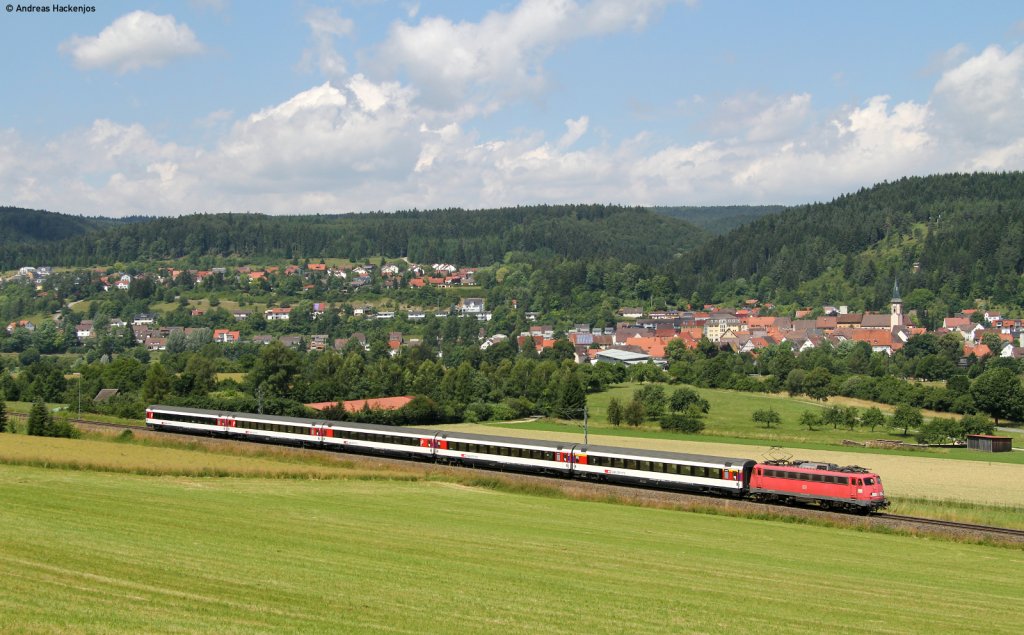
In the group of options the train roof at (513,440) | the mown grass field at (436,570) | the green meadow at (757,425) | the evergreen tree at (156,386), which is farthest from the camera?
the evergreen tree at (156,386)

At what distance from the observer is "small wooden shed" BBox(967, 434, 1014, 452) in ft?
284

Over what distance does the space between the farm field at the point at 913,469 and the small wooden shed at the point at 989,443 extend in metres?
10.6

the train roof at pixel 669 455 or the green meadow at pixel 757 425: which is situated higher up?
the train roof at pixel 669 455

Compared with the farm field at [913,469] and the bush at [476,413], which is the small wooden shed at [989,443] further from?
the bush at [476,413]

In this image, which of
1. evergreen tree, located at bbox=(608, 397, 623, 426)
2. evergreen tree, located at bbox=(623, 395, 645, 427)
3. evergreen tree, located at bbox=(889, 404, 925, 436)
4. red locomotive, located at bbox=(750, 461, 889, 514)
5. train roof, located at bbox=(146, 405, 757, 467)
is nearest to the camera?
red locomotive, located at bbox=(750, 461, 889, 514)

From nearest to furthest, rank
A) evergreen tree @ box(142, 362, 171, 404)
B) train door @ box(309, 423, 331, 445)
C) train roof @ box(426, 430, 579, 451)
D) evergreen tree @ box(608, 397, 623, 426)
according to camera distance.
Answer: train roof @ box(426, 430, 579, 451)
train door @ box(309, 423, 331, 445)
evergreen tree @ box(142, 362, 171, 404)
evergreen tree @ box(608, 397, 623, 426)

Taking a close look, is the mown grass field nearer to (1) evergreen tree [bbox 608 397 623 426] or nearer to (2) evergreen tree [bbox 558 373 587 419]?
(1) evergreen tree [bbox 608 397 623 426]

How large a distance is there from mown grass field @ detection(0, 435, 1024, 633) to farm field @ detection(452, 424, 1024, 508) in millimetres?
20615

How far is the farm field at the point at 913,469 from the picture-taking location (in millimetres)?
57719

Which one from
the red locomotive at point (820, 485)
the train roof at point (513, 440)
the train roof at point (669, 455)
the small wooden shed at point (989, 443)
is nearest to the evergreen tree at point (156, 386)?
the train roof at point (513, 440)

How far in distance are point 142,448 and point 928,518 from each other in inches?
1730

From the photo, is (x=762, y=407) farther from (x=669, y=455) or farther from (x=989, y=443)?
(x=669, y=455)

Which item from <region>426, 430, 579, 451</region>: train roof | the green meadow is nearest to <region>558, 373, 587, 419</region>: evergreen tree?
the green meadow

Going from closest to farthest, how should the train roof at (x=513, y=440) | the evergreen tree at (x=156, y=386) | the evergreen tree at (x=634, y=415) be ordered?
1. the train roof at (x=513, y=440)
2. the evergreen tree at (x=634, y=415)
3. the evergreen tree at (x=156, y=386)
